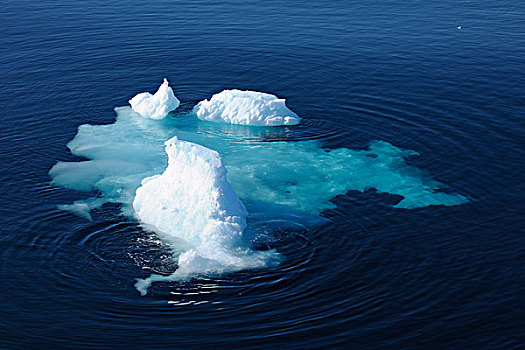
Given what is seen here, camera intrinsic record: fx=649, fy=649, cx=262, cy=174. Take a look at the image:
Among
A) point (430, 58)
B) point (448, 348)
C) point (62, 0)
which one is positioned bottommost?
point (448, 348)

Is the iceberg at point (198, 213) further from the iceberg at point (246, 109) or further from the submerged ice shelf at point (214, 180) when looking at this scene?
the iceberg at point (246, 109)

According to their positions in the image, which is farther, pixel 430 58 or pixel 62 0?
pixel 62 0

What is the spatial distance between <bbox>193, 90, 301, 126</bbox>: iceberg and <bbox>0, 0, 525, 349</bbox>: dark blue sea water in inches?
57.6

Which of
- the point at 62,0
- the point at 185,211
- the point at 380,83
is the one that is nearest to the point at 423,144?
the point at 380,83

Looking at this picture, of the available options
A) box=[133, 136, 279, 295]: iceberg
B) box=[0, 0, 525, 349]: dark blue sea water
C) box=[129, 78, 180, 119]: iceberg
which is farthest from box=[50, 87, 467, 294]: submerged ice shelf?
box=[0, 0, 525, 349]: dark blue sea water

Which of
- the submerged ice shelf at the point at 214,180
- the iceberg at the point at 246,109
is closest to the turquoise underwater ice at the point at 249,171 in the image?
the submerged ice shelf at the point at 214,180

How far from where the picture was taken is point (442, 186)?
3222 centimetres

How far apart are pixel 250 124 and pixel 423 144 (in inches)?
409

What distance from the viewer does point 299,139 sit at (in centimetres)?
3750

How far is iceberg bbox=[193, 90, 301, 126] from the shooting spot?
3919 cm

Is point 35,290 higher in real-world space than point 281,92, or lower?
lower

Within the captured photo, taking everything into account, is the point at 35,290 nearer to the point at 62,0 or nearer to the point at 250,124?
the point at 250,124

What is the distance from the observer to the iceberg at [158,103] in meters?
39.7

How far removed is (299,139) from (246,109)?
419 centimetres
